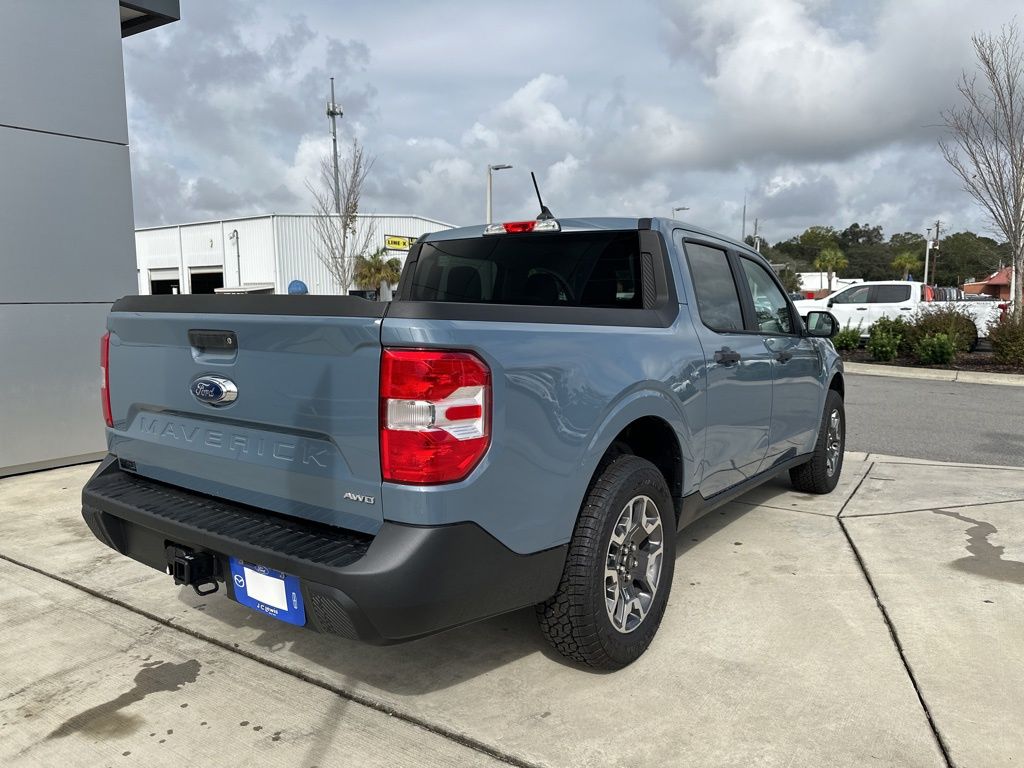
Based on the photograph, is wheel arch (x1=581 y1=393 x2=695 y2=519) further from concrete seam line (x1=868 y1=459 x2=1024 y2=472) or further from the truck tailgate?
concrete seam line (x1=868 y1=459 x2=1024 y2=472)

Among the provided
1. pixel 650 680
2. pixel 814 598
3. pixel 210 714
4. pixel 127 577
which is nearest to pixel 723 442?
pixel 814 598

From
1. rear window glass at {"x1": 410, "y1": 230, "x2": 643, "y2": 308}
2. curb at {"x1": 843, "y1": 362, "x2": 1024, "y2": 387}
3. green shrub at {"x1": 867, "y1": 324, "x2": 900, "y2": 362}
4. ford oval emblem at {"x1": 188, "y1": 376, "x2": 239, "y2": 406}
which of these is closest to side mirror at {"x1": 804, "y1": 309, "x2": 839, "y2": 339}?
rear window glass at {"x1": 410, "y1": 230, "x2": 643, "y2": 308}

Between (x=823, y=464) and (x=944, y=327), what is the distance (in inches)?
454

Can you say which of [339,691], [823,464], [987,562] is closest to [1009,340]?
[823,464]

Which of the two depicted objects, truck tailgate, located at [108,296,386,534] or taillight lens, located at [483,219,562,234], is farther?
taillight lens, located at [483,219,562,234]

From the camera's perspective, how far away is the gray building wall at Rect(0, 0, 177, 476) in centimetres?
618

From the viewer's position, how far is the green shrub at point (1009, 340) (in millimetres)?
13836

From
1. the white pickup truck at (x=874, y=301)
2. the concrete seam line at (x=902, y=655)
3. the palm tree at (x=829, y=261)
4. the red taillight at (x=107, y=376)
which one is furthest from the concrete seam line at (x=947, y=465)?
the palm tree at (x=829, y=261)

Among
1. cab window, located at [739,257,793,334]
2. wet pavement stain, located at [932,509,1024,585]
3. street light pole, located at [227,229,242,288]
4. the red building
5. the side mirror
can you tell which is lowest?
wet pavement stain, located at [932,509,1024,585]

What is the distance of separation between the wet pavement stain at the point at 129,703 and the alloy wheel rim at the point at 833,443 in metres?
4.31

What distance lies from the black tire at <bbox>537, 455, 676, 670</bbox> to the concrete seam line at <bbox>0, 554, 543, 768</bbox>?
0.48m

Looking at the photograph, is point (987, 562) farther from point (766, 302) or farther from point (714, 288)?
point (714, 288)

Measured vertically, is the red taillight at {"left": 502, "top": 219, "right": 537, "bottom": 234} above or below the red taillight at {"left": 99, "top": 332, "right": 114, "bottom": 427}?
above

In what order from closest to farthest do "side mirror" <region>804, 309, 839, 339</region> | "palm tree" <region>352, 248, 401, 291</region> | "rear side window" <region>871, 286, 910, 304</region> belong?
1. "side mirror" <region>804, 309, 839, 339</region>
2. "rear side window" <region>871, 286, 910, 304</region>
3. "palm tree" <region>352, 248, 401, 291</region>
